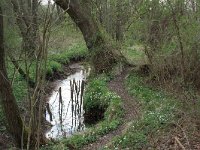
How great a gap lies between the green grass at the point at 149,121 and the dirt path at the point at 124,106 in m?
0.33

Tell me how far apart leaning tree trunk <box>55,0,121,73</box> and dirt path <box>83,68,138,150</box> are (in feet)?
3.38

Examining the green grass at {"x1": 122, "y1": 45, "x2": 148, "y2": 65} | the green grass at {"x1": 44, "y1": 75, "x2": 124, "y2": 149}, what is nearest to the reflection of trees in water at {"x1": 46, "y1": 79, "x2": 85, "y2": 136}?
the green grass at {"x1": 44, "y1": 75, "x2": 124, "y2": 149}

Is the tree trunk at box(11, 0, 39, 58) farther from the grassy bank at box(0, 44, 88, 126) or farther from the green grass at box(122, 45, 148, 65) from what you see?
the green grass at box(122, 45, 148, 65)

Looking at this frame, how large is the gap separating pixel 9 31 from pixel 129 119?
7.57 metres

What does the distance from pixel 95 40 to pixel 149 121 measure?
8.97 metres

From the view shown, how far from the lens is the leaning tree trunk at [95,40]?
19.8 m

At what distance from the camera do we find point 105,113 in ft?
47.1

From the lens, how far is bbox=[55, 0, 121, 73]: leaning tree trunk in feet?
64.8

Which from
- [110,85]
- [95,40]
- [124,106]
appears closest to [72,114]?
[110,85]

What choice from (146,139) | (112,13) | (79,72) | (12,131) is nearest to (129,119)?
(146,139)

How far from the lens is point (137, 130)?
36.9 feet

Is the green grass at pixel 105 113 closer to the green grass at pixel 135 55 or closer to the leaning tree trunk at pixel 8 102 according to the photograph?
the leaning tree trunk at pixel 8 102

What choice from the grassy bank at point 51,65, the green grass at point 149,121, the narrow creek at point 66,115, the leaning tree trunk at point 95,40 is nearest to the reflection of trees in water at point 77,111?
the narrow creek at point 66,115

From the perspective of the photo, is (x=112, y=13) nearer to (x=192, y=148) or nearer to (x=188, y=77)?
(x=188, y=77)
